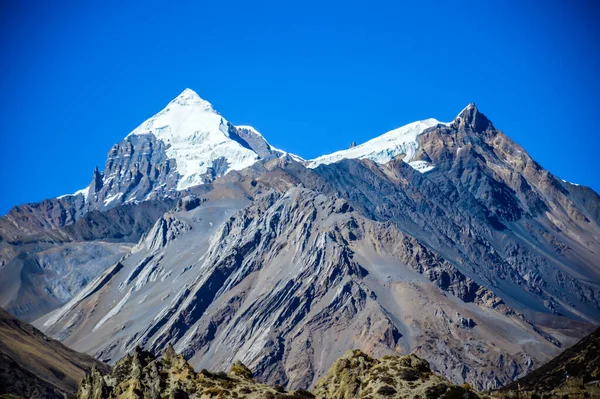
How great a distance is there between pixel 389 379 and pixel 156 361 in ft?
74.6

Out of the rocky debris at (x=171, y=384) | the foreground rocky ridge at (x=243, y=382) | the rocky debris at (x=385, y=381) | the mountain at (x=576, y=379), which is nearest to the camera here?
the rocky debris at (x=171, y=384)

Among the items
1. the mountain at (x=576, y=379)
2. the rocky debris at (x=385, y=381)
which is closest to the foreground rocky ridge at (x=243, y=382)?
the rocky debris at (x=385, y=381)

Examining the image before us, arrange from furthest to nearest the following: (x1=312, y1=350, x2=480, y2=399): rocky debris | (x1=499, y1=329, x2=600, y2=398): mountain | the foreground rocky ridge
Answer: (x1=499, y1=329, x2=600, y2=398): mountain
(x1=312, y1=350, x2=480, y2=399): rocky debris
the foreground rocky ridge

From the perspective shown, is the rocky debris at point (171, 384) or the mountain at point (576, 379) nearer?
the rocky debris at point (171, 384)

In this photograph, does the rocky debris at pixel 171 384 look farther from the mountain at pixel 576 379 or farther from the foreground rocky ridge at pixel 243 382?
the mountain at pixel 576 379

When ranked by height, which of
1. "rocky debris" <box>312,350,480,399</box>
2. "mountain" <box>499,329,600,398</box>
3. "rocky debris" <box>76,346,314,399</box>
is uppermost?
"mountain" <box>499,329,600,398</box>

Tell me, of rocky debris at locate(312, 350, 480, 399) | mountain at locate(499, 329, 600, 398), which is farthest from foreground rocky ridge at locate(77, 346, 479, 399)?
mountain at locate(499, 329, 600, 398)

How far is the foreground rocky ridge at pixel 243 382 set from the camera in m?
94.8

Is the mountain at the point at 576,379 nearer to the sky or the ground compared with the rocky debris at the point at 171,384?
nearer to the sky

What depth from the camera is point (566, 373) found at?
181875 mm

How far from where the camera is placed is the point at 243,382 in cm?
9875

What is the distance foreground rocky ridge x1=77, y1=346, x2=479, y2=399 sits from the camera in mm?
94812

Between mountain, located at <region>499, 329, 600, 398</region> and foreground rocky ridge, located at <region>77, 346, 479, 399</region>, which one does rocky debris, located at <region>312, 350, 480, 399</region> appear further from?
mountain, located at <region>499, 329, 600, 398</region>

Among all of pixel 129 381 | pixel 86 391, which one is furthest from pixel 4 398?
pixel 129 381
